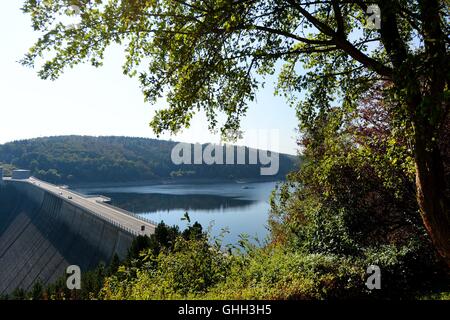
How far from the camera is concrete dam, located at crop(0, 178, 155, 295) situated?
50281 millimetres

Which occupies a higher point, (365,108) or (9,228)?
(365,108)

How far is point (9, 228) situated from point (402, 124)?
10151 centimetres

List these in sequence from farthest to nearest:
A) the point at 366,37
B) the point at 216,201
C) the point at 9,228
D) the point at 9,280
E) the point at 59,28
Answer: the point at 216,201 < the point at 9,228 < the point at 9,280 < the point at 366,37 < the point at 59,28

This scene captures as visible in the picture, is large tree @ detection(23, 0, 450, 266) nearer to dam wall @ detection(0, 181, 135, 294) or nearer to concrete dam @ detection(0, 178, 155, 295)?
dam wall @ detection(0, 181, 135, 294)

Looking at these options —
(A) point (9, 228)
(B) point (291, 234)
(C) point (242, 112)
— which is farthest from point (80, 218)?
(C) point (242, 112)

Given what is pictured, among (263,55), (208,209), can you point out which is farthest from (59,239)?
(263,55)

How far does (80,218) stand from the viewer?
6381 cm

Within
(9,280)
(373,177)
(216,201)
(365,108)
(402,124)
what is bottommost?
(9,280)

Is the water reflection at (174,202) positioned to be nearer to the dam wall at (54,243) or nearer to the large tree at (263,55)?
the dam wall at (54,243)

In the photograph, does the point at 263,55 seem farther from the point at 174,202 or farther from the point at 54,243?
the point at 174,202

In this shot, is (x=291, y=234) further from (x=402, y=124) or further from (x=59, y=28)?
(x=59, y=28)
